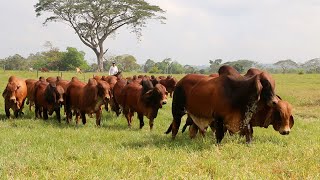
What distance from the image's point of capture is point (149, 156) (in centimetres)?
579

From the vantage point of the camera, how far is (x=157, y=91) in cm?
941

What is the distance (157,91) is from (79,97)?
2196mm

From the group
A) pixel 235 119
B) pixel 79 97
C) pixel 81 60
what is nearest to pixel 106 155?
pixel 235 119

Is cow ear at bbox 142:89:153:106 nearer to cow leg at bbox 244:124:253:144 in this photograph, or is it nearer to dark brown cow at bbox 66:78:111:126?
dark brown cow at bbox 66:78:111:126

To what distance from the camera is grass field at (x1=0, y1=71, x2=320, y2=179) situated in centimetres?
501

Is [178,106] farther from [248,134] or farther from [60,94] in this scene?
[60,94]

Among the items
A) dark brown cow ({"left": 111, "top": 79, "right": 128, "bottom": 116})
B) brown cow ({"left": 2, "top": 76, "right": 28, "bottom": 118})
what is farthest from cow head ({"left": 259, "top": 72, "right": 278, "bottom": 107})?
brown cow ({"left": 2, "top": 76, "right": 28, "bottom": 118})

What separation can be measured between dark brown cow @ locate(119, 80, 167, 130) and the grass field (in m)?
1.24

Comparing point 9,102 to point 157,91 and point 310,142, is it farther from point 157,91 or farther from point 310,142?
point 310,142

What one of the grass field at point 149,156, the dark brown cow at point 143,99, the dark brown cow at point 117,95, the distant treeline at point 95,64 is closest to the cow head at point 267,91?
the grass field at point 149,156

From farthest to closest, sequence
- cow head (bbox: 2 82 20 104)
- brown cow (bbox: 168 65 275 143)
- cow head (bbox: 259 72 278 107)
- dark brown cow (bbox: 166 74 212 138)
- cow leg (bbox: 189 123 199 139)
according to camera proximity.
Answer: cow head (bbox: 2 82 20 104) → cow leg (bbox: 189 123 199 139) → dark brown cow (bbox: 166 74 212 138) → cow head (bbox: 259 72 278 107) → brown cow (bbox: 168 65 275 143)

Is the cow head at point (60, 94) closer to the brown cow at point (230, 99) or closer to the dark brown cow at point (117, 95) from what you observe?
the dark brown cow at point (117, 95)

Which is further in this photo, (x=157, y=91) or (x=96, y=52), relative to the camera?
(x=96, y=52)

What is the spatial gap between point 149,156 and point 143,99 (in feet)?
12.8
